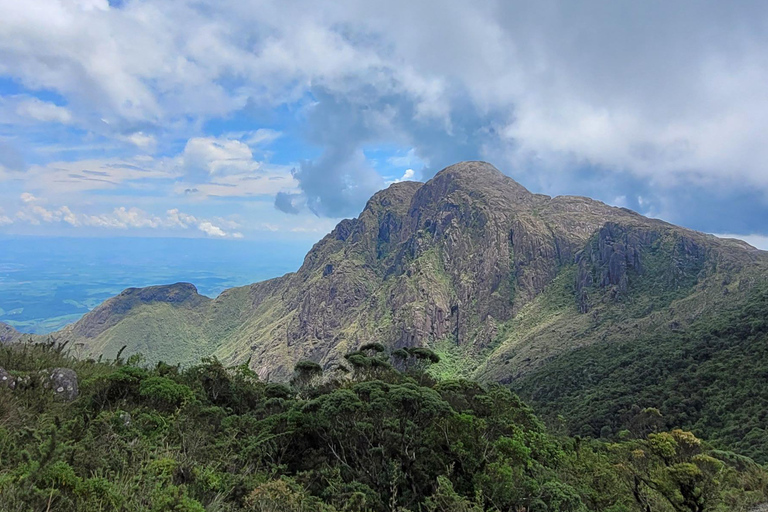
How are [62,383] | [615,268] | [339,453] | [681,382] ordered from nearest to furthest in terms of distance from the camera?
[339,453], [62,383], [681,382], [615,268]

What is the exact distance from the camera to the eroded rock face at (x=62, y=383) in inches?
686

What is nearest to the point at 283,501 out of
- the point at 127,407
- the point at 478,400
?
the point at 127,407

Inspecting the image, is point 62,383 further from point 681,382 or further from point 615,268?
point 615,268

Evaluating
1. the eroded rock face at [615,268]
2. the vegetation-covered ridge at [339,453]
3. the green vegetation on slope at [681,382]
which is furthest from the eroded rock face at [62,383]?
the eroded rock face at [615,268]

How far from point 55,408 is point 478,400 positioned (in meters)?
18.4

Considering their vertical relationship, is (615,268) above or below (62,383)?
above

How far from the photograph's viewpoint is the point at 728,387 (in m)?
71.1

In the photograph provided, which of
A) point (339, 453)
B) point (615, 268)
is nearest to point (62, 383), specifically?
point (339, 453)

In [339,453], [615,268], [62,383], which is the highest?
[615,268]

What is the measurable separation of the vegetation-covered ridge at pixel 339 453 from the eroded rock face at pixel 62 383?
43 centimetres

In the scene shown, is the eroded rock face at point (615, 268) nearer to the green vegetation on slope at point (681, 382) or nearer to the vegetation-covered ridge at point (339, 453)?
the green vegetation on slope at point (681, 382)

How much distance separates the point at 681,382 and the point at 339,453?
8916 cm

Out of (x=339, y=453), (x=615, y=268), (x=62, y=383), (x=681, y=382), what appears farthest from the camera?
(x=615, y=268)

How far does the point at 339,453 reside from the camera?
1780cm
